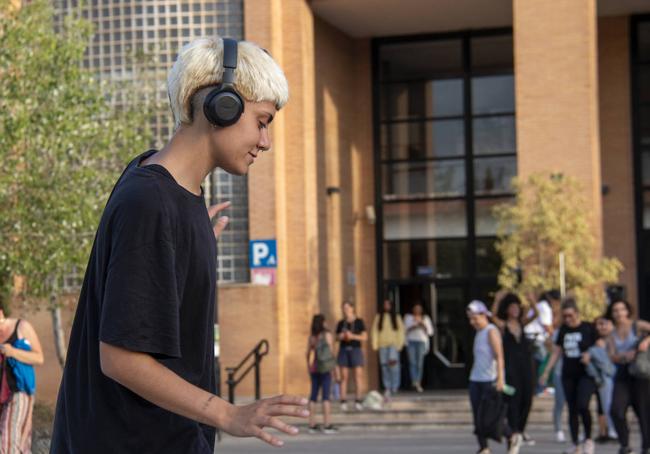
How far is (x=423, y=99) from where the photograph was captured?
107ft

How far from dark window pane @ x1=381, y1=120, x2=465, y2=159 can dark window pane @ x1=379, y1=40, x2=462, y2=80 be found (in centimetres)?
119

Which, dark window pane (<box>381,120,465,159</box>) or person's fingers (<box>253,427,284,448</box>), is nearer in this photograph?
person's fingers (<box>253,427,284,448</box>)

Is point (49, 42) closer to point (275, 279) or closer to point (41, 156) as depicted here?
point (41, 156)

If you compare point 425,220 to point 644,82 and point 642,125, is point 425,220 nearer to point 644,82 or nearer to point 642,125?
point 642,125

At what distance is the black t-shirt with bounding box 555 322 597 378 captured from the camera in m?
15.9

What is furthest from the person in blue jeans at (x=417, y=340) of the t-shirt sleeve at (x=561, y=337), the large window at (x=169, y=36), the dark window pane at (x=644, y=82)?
the t-shirt sleeve at (x=561, y=337)

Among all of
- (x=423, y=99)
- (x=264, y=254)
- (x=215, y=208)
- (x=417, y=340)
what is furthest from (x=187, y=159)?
(x=423, y=99)

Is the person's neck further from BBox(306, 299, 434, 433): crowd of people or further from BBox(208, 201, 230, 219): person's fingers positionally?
BBox(306, 299, 434, 433): crowd of people

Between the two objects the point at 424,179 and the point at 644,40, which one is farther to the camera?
the point at 424,179

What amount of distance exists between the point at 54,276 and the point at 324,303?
9658 mm

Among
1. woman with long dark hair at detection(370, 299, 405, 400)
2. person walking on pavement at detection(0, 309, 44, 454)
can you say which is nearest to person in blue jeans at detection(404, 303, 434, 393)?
woman with long dark hair at detection(370, 299, 405, 400)

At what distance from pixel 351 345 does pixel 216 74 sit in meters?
21.5

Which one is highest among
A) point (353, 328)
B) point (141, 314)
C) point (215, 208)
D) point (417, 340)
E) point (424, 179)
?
point (424, 179)

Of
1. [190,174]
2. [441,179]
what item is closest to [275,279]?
[441,179]
